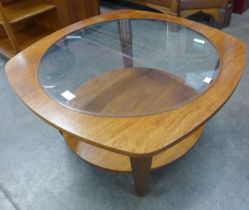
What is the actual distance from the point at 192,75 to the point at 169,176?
1.47ft

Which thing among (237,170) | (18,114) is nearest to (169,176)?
(237,170)

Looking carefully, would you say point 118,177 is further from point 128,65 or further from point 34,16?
point 34,16

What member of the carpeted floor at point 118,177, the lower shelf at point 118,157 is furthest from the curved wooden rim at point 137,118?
the carpeted floor at point 118,177

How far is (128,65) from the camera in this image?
1.20 m

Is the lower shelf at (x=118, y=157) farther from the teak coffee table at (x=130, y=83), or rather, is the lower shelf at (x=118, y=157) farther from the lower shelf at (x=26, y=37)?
the lower shelf at (x=26, y=37)

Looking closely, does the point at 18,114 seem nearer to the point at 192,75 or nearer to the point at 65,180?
the point at 65,180

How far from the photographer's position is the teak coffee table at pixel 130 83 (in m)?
0.68

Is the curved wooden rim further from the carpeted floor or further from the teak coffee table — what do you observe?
the carpeted floor

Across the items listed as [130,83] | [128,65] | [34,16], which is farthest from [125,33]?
[34,16]

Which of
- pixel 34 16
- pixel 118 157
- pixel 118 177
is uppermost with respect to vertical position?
pixel 34 16

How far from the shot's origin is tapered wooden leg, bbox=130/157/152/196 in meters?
0.75

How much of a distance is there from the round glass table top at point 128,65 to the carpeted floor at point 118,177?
1.10 feet

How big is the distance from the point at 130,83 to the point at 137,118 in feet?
1.55

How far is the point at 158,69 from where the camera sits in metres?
1.18
